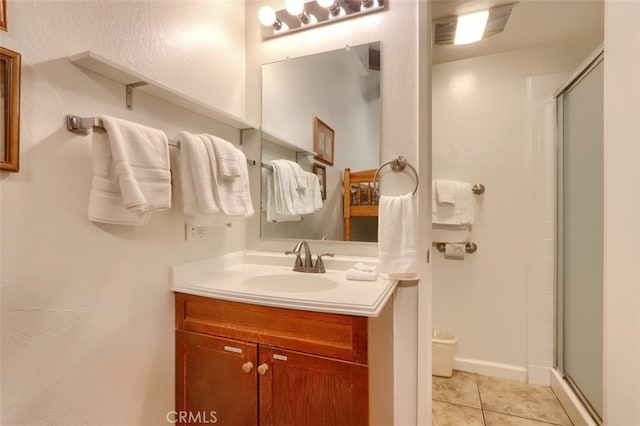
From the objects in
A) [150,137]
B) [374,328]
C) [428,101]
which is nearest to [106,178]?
[150,137]

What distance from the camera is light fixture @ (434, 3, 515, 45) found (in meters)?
1.65

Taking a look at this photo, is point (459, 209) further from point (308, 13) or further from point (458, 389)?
point (308, 13)

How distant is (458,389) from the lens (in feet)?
6.27

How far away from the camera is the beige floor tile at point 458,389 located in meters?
1.79

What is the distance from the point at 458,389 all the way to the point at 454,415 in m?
0.29

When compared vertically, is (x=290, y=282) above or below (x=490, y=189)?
below

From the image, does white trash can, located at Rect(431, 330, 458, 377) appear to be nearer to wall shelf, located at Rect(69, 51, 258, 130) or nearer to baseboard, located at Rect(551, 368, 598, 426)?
baseboard, located at Rect(551, 368, 598, 426)

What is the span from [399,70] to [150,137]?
1110 mm

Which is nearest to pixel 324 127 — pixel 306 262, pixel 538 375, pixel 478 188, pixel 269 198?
pixel 269 198

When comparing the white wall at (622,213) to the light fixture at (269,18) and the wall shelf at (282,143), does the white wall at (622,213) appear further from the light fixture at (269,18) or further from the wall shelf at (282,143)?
the light fixture at (269,18)

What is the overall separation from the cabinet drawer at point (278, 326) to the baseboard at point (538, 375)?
1718 mm

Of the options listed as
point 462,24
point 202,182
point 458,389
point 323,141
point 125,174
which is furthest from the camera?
point 458,389

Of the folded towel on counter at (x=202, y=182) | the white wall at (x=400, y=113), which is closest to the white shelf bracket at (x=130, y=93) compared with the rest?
the folded towel on counter at (x=202, y=182)

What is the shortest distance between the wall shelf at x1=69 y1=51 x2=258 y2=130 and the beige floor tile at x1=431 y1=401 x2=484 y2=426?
6.42 ft
